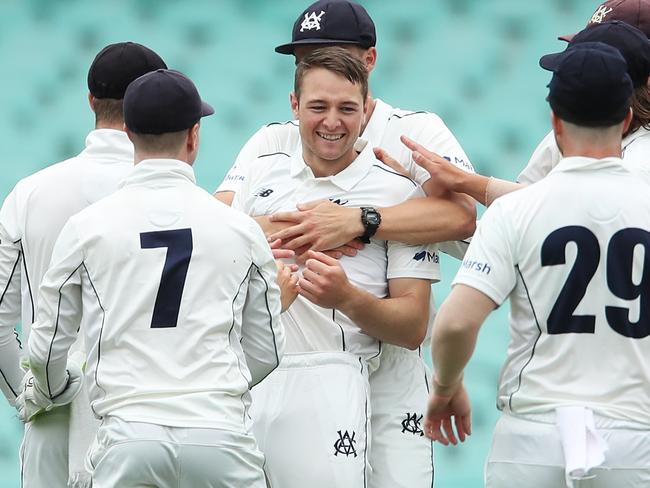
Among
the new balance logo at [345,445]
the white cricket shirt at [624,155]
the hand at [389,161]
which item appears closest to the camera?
the white cricket shirt at [624,155]

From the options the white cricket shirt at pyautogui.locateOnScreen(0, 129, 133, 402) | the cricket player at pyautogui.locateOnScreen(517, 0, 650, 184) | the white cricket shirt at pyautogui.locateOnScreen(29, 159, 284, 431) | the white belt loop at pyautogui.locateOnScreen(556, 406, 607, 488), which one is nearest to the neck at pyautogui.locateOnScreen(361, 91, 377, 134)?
the cricket player at pyautogui.locateOnScreen(517, 0, 650, 184)

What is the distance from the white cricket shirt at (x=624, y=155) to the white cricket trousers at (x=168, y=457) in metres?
1.33

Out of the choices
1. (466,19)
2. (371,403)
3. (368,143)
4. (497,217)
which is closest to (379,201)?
(368,143)

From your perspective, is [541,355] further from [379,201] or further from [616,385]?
[379,201]

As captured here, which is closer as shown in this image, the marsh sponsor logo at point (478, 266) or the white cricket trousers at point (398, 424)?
the marsh sponsor logo at point (478, 266)

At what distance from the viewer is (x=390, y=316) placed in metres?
4.62

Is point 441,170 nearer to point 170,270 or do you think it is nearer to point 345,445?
point 345,445

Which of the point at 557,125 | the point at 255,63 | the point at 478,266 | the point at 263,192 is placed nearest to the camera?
the point at 478,266

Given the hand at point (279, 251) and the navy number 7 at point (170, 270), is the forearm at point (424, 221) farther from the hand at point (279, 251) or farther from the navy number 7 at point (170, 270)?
the navy number 7 at point (170, 270)

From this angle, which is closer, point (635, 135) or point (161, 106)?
point (161, 106)

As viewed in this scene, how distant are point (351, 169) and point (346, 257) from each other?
27 centimetres

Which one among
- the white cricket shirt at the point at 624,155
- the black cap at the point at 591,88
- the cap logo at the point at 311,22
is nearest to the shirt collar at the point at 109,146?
the cap logo at the point at 311,22

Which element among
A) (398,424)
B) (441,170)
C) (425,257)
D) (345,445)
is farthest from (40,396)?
(441,170)

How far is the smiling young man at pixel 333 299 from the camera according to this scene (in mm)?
4555
